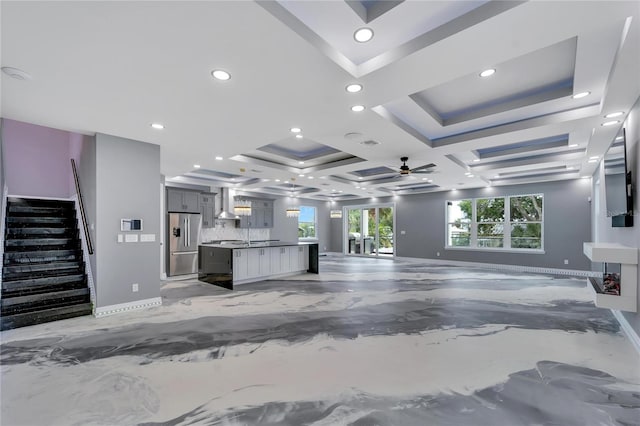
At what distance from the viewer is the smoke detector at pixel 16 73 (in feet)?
8.55

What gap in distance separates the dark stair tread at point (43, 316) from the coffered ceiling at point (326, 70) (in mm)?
2525

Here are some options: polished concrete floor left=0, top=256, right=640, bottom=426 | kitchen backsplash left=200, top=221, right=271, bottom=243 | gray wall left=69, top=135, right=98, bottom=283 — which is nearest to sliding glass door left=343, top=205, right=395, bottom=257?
kitchen backsplash left=200, top=221, right=271, bottom=243

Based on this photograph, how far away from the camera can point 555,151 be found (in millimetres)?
5902

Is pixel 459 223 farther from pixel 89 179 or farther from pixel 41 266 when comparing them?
pixel 41 266

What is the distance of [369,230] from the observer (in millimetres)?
13203

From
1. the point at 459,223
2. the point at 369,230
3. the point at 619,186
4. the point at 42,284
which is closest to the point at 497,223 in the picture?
the point at 459,223

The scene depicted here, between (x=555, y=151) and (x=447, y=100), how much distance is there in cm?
365

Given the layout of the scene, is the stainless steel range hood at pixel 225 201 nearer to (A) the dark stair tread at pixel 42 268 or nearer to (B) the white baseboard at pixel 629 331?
(A) the dark stair tread at pixel 42 268

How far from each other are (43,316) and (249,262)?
346 centimetres

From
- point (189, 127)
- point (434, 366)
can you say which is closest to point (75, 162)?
point (189, 127)

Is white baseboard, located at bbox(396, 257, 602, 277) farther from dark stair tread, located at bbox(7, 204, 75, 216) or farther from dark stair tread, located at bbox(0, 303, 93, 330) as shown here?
dark stair tread, located at bbox(7, 204, 75, 216)

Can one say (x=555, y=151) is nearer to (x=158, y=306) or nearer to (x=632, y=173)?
(x=632, y=173)

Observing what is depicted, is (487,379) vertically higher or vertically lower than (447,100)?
lower

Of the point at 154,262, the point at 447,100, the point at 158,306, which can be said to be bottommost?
the point at 158,306
